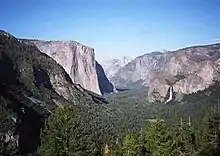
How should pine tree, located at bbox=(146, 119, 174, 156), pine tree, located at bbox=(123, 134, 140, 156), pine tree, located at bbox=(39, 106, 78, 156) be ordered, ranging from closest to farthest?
pine tree, located at bbox=(39, 106, 78, 156)
pine tree, located at bbox=(146, 119, 174, 156)
pine tree, located at bbox=(123, 134, 140, 156)

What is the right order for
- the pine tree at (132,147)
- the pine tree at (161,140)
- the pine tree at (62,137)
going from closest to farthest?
the pine tree at (62,137), the pine tree at (161,140), the pine tree at (132,147)

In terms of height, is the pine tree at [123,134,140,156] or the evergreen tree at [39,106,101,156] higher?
the evergreen tree at [39,106,101,156]

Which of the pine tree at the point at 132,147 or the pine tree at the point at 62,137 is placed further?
the pine tree at the point at 132,147

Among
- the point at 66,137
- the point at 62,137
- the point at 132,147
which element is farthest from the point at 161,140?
the point at 62,137

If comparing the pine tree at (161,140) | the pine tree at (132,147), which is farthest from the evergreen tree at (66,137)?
the pine tree at (132,147)

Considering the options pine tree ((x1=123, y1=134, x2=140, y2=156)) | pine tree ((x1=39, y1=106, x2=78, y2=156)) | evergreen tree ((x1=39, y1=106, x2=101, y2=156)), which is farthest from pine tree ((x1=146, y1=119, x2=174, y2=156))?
pine tree ((x1=39, y1=106, x2=78, y2=156))

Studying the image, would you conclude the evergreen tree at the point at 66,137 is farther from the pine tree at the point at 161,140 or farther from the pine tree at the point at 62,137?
the pine tree at the point at 161,140

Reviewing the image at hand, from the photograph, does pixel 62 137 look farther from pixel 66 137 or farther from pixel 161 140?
pixel 161 140

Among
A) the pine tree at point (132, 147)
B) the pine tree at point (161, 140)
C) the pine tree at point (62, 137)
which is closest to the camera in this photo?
A: the pine tree at point (62, 137)

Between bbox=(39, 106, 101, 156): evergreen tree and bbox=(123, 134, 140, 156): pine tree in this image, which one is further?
bbox=(123, 134, 140, 156): pine tree

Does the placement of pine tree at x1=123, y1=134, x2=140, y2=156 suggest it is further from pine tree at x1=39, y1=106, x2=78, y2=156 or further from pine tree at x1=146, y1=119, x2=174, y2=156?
pine tree at x1=39, y1=106, x2=78, y2=156

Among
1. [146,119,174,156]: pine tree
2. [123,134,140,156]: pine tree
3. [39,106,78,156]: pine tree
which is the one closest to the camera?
[39,106,78,156]: pine tree

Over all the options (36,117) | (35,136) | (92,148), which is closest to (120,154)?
(92,148)
